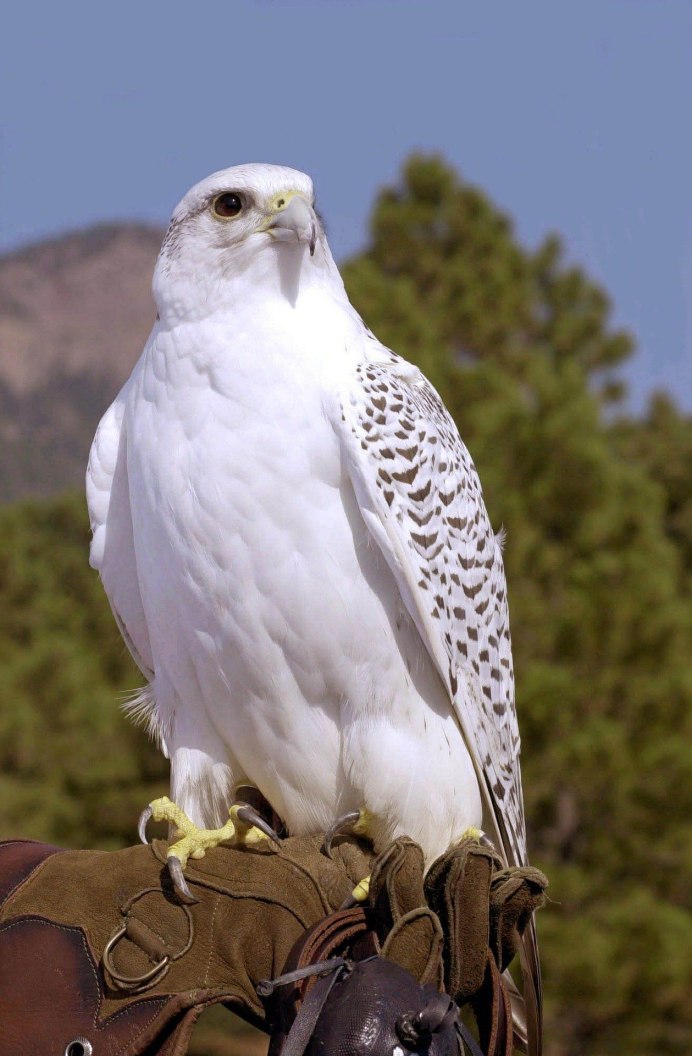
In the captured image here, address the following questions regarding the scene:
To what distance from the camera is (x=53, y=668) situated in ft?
30.5

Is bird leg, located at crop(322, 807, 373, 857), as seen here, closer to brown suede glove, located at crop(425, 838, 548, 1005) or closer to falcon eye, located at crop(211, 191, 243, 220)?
brown suede glove, located at crop(425, 838, 548, 1005)

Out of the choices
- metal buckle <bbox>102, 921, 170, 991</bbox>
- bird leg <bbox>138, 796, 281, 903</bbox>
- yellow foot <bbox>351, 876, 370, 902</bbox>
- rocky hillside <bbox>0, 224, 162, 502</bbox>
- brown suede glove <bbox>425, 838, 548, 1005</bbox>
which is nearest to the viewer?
metal buckle <bbox>102, 921, 170, 991</bbox>

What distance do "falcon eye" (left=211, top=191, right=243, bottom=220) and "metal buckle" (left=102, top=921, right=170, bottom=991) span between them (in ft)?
5.14

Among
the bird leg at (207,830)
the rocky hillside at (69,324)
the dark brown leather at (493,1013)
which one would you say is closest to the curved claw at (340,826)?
the bird leg at (207,830)

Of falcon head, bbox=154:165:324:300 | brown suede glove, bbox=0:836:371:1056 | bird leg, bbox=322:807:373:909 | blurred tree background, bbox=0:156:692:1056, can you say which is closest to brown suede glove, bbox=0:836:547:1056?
brown suede glove, bbox=0:836:371:1056

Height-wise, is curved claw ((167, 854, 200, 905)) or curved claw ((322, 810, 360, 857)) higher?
curved claw ((322, 810, 360, 857))

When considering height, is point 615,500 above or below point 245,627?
above

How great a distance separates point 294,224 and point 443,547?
80 cm

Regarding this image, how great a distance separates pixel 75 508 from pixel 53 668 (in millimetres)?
4677

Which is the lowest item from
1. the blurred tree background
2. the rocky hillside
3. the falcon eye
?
the blurred tree background

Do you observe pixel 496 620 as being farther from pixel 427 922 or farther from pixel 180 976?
pixel 180 976

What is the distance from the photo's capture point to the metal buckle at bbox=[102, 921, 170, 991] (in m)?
2.28

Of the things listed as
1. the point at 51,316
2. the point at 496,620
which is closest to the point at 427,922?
the point at 496,620

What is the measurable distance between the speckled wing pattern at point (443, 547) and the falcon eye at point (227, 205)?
0.46m
